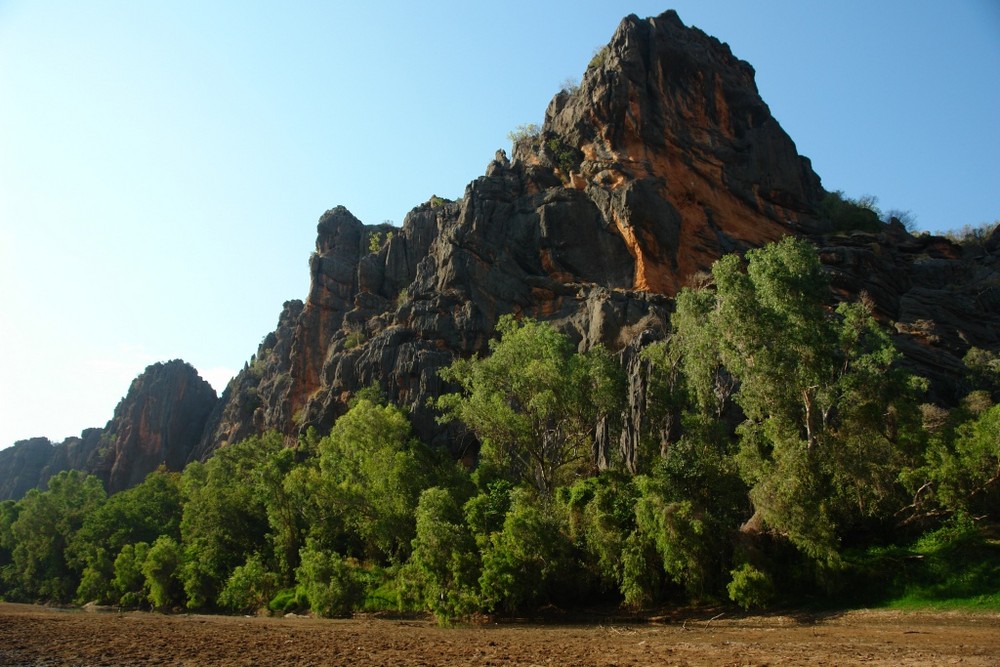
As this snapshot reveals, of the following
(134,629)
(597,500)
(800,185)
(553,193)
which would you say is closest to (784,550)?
(597,500)

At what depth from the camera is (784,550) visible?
2923cm

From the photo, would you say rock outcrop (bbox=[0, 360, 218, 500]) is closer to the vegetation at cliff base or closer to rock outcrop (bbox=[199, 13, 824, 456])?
rock outcrop (bbox=[199, 13, 824, 456])

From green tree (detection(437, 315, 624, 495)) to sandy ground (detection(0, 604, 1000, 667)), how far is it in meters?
12.6

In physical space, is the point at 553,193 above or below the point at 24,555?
above

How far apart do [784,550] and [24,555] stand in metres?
67.6

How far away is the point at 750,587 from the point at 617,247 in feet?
124

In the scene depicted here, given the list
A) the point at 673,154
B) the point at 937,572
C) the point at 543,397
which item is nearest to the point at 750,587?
the point at 937,572

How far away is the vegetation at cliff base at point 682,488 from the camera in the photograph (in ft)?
91.2

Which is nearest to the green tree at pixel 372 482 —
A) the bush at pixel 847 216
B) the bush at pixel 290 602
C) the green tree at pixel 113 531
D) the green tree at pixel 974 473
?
the bush at pixel 290 602

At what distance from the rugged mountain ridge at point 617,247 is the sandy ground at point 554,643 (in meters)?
26.4

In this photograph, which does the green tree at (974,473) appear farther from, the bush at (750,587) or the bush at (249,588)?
the bush at (249,588)

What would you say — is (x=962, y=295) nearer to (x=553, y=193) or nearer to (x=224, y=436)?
(x=553, y=193)

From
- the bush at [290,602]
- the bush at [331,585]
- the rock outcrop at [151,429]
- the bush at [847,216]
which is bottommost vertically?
the bush at [290,602]

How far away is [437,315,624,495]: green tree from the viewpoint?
39.0 m
